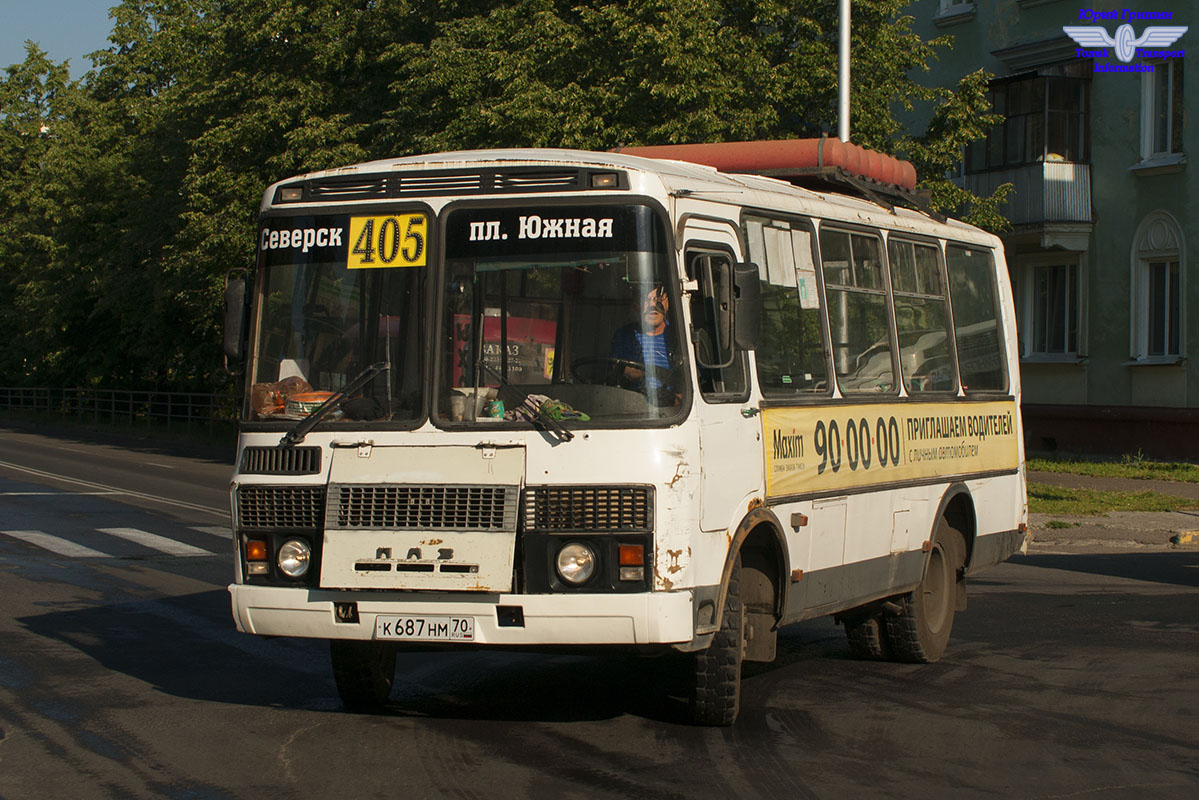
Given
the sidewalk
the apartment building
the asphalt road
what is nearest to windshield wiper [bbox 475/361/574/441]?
the asphalt road

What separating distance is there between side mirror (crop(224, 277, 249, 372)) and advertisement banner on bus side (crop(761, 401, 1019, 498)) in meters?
2.62

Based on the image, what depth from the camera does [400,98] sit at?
93.1 feet

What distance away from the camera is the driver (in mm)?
6770

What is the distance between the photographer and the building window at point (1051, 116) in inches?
1151

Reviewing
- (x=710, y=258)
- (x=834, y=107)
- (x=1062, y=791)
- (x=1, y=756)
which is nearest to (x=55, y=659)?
(x=1, y=756)

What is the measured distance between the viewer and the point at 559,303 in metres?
6.84

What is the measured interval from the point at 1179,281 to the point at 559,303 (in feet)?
76.3

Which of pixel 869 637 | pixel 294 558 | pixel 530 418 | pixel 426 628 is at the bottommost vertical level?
pixel 869 637

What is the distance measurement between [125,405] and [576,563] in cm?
4451

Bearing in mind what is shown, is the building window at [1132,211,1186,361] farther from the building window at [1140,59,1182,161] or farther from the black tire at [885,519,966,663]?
the black tire at [885,519,966,663]

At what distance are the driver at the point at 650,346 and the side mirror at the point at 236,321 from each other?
6.51 ft

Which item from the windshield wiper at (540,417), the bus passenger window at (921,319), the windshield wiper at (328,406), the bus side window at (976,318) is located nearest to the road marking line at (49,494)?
the bus side window at (976,318)

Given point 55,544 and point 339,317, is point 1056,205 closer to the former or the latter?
point 55,544

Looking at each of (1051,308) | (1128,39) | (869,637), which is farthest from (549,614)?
(1051,308)
